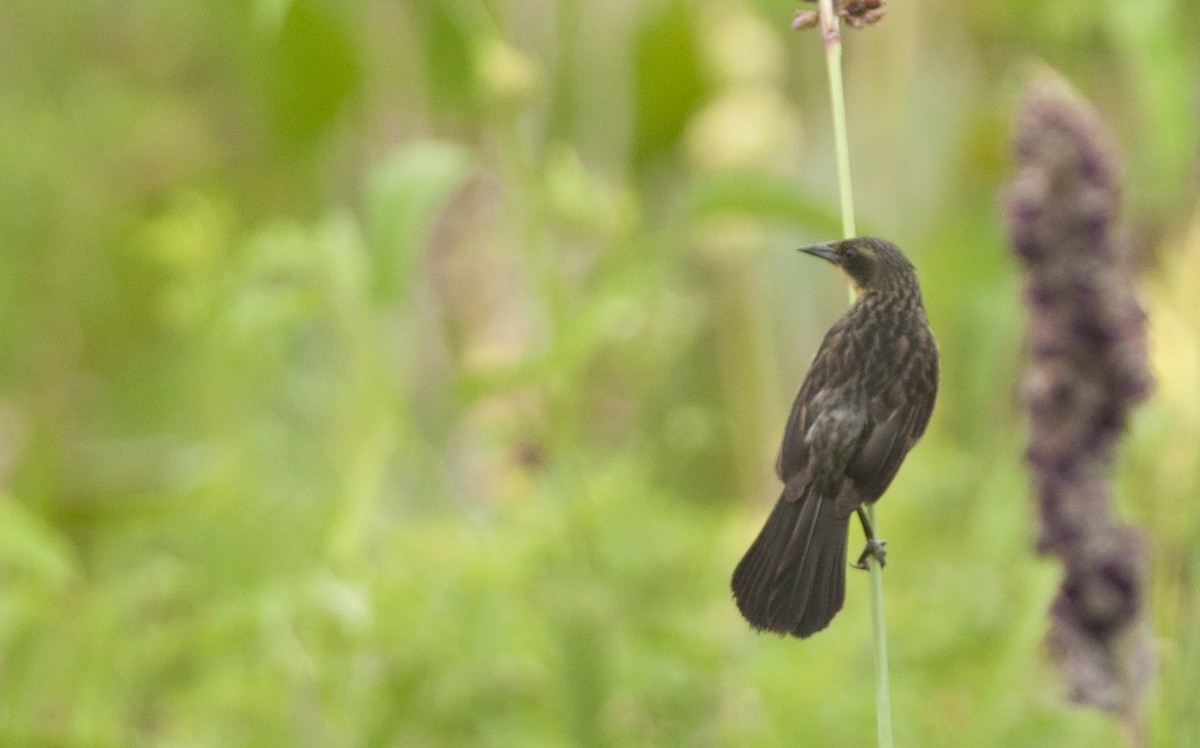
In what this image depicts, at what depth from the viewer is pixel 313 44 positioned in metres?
1.85

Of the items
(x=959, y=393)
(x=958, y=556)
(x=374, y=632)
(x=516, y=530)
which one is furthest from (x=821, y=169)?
(x=374, y=632)

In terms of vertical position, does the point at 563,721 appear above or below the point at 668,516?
below

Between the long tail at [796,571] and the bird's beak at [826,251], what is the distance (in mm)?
90

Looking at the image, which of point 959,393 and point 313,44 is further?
point 959,393

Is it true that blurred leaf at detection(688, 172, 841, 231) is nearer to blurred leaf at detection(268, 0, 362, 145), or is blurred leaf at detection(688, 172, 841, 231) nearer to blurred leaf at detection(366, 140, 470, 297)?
blurred leaf at detection(366, 140, 470, 297)

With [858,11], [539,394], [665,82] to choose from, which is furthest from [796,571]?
[665,82]

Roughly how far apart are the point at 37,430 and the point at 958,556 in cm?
157

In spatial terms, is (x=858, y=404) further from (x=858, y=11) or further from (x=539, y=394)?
(x=539, y=394)

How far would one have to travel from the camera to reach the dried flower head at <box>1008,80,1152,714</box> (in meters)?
0.94

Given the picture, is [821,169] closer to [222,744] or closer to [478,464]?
[478,464]

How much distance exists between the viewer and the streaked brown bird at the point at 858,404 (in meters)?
0.51

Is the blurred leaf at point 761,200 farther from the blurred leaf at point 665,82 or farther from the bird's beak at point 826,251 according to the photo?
the blurred leaf at point 665,82

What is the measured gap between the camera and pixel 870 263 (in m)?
0.52

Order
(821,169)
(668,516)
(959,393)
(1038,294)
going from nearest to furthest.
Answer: (1038,294), (668,516), (959,393), (821,169)
